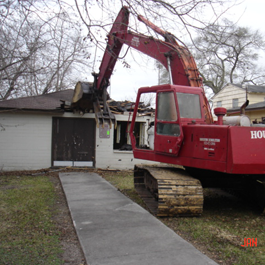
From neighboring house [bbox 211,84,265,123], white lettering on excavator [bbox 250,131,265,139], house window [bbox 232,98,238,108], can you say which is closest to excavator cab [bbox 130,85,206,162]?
white lettering on excavator [bbox 250,131,265,139]

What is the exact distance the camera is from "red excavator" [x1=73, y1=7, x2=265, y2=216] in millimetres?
5371

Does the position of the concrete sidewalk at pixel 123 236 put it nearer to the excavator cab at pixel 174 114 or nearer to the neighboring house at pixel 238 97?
the excavator cab at pixel 174 114

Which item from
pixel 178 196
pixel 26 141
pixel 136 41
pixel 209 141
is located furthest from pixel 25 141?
pixel 209 141

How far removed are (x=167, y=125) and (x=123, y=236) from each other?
250cm

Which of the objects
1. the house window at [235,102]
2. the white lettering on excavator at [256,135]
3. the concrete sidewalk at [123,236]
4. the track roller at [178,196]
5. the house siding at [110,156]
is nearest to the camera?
the concrete sidewalk at [123,236]

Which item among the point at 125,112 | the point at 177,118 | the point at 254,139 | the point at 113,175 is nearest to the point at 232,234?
the point at 254,139

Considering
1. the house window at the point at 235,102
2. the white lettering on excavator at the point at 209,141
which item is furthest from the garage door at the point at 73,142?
the house window at the point at 235,102

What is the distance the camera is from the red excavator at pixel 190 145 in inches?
211

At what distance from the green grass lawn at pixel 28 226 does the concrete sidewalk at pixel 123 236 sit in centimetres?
47

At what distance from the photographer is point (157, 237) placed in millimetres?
4914

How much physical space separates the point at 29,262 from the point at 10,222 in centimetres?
210

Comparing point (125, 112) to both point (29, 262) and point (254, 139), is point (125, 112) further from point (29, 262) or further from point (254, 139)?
point (29, 262)

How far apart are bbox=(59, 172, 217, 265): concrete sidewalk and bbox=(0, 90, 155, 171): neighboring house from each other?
5763 millimetres

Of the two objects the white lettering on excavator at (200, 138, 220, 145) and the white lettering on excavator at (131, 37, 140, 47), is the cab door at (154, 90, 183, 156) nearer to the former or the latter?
the white lettering on excavator at (200, 138, 220, 145)
